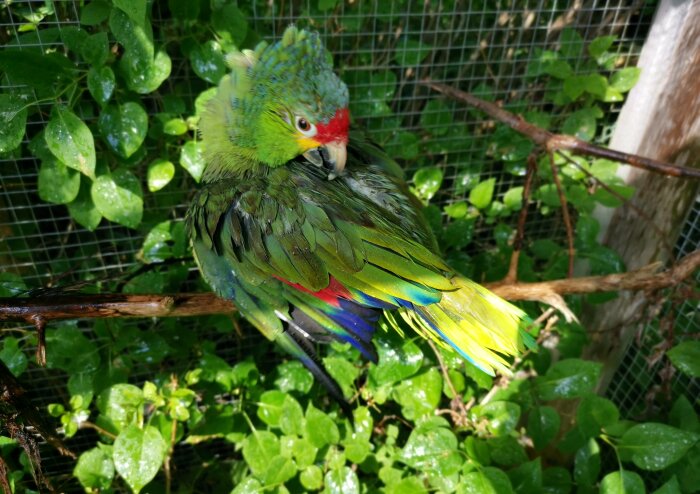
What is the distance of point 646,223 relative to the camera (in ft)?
4.36

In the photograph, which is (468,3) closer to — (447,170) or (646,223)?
(447,170)

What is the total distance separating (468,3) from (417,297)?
1040 mm

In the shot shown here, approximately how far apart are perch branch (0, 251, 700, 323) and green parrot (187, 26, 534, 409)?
Result: 0.06 metres

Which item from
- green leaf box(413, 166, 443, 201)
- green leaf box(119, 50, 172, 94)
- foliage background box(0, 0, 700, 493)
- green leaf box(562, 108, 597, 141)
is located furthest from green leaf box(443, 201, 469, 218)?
green leaf box(119, 50, 172, 94)

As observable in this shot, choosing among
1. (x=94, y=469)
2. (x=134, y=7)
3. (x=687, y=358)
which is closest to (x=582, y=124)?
(x=687, y=358)

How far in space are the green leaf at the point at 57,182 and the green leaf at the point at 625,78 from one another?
4.94 feet

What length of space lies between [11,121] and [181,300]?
494 mm

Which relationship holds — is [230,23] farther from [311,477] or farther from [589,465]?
[589,465]

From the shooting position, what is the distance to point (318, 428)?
1.08m

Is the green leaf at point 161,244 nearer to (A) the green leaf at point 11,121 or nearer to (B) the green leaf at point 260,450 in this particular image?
(A) the green leaf at point 11,121

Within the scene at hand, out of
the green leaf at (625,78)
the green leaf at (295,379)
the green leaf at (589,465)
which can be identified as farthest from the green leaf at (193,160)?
the green leaf at (625,78)

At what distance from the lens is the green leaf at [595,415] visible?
105 cm

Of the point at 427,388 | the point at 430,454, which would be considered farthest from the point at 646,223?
the point at 430,454

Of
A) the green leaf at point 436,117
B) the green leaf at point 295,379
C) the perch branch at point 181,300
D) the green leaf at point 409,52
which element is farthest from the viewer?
the green leaf at point 436,117
